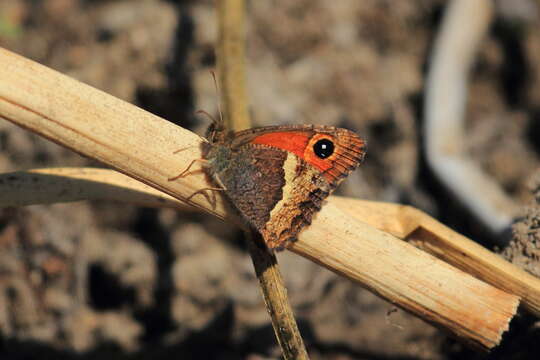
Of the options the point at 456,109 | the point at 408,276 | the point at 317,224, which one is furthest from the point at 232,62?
the point at 456,109

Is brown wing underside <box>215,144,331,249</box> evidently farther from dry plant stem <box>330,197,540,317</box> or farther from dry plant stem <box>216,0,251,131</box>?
dry plant stem <box>216,0,251,131</box>

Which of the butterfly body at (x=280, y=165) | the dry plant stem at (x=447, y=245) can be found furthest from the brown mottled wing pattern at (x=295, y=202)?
the dry plant stem at (x=447, y=245)

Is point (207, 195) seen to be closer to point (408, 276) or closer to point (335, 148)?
point (335, 148)

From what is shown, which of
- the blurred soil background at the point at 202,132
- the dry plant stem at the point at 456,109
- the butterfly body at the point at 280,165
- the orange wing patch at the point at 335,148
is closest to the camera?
the butterfly body at the point at 280,165

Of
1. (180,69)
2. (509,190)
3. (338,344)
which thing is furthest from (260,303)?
(509,190)

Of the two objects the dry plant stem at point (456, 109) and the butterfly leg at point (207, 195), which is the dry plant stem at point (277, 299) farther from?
the dry plant stem at point (456, 109)

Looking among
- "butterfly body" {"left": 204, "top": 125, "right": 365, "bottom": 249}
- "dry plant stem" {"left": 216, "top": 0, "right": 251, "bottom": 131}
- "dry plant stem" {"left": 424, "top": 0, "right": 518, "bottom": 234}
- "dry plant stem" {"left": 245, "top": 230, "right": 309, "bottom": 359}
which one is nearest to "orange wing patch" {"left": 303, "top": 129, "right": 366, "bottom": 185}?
"butterfly body" {"left": 204, "top": 125, "right": 365, "bottom": 249}
